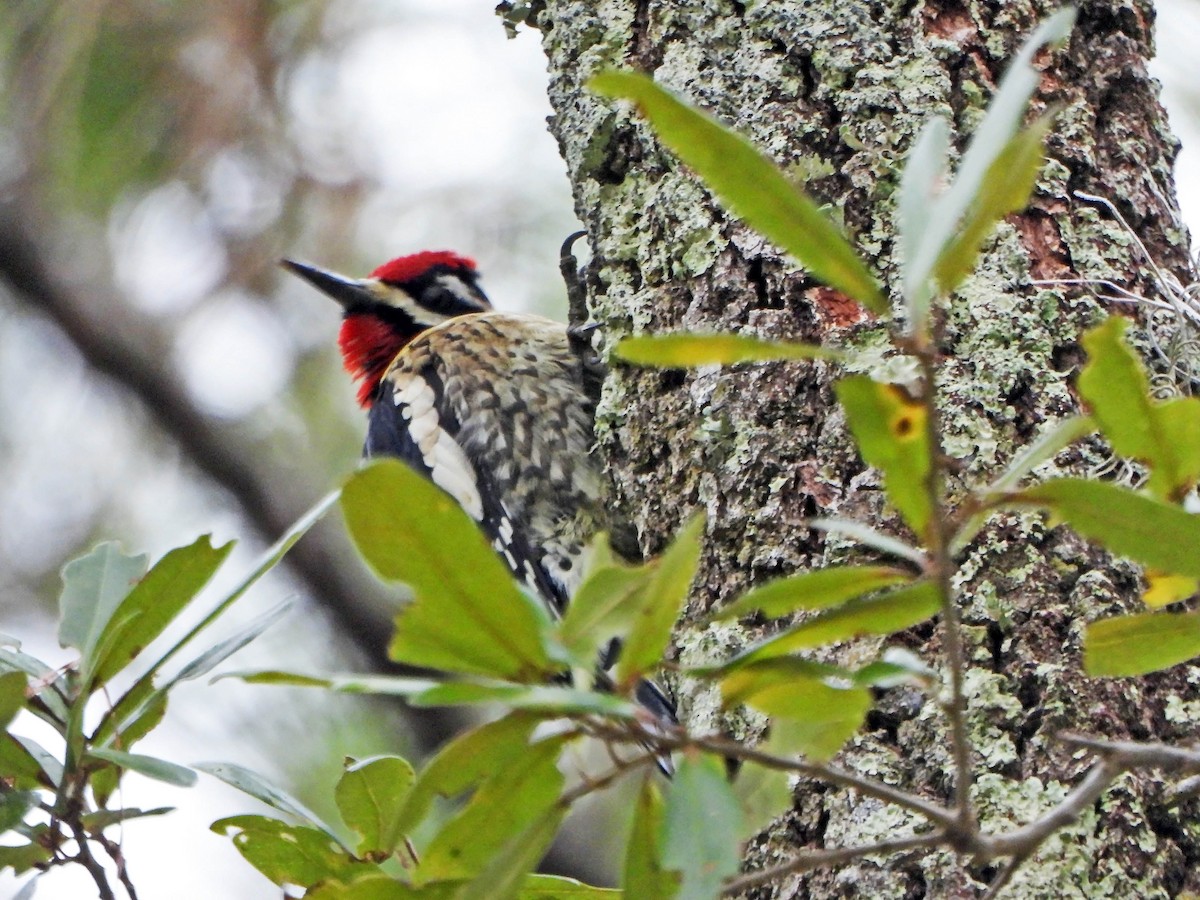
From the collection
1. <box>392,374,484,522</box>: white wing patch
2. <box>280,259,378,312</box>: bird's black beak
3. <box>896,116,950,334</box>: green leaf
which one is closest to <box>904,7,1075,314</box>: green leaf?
<box>896,116,950,334</box>: green leaf

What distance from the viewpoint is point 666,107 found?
27.0 inches

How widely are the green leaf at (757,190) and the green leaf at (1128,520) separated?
5.9 inches

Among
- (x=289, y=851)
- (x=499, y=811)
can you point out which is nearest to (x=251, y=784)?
(x=289, y=851)

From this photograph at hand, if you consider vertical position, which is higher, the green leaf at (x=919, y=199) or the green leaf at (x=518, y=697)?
the green leaf at (x=919, y=199)

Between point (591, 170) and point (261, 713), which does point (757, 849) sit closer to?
point (591, 170)

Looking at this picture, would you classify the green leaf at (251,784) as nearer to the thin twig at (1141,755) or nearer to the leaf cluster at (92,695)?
the leaf cluster at (92,695)

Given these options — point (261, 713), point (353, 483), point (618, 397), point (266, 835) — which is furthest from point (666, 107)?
point (261, 713)

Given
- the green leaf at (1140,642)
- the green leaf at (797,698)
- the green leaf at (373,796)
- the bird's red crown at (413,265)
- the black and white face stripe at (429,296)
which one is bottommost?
the green leaf at (373,796)

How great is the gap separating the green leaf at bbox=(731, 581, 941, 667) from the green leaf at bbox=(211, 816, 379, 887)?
46 cm

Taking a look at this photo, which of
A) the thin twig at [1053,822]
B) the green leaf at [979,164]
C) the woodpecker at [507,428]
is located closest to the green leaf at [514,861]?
the thin twig at [1053,822]

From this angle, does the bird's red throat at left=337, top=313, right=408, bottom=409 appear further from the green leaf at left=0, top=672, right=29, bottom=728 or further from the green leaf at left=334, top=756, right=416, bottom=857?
the green leaf at left=0, top=672, right=29, bottom=728

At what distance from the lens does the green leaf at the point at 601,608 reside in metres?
0.73

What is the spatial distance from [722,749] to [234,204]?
8.82 feet

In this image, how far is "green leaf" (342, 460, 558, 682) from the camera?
28.1 inches
